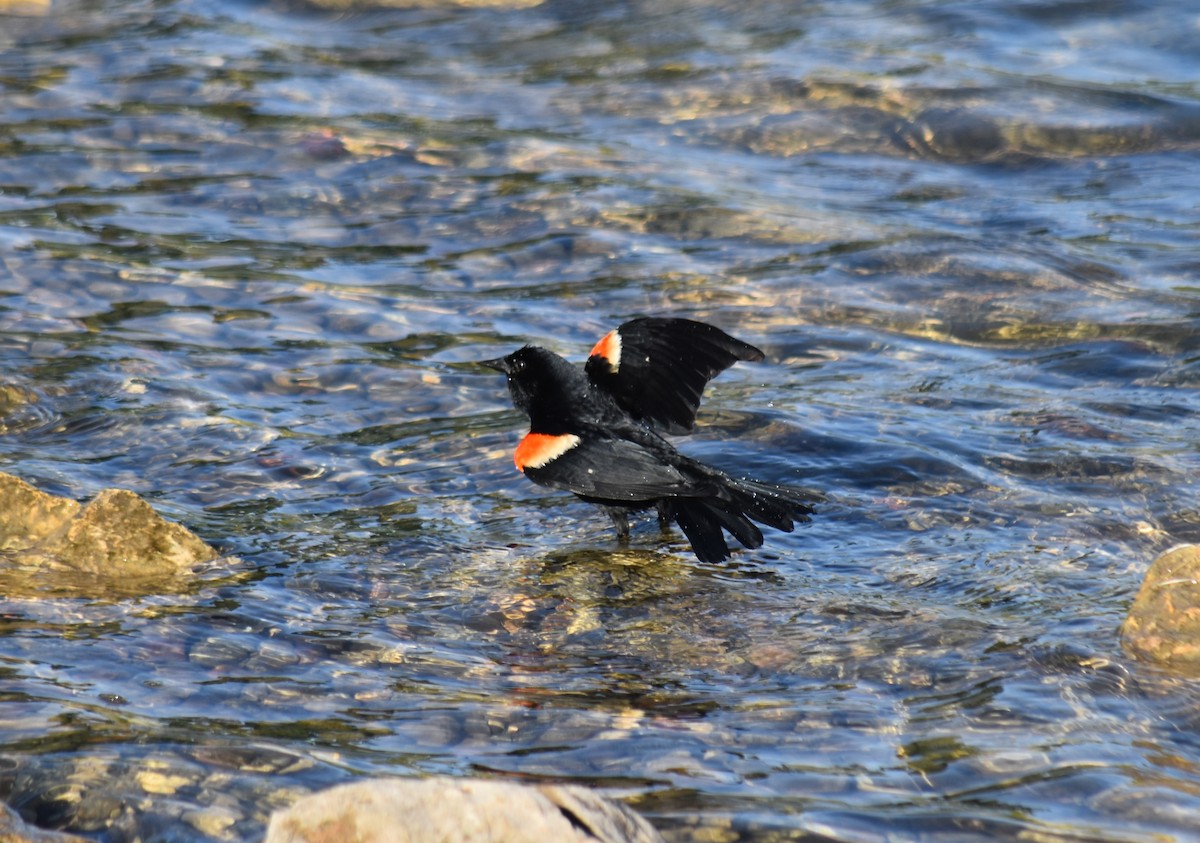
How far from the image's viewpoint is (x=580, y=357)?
8.28 meters

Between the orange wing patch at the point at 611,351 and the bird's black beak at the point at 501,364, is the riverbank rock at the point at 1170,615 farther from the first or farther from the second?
the bird's black beak at the point at 501,364

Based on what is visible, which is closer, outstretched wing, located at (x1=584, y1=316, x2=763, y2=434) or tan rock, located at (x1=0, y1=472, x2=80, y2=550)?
tan rock, located at (x1=0, y1=472, x2=80, y2=550)

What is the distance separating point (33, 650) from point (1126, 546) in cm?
419

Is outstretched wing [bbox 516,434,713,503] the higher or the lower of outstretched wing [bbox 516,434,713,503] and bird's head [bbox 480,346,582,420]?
the lower

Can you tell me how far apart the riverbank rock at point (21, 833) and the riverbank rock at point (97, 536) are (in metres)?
1.91

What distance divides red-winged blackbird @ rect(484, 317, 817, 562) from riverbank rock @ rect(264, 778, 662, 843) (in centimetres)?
250

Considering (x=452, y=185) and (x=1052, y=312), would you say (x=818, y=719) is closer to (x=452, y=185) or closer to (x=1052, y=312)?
(x=1052, y=312)

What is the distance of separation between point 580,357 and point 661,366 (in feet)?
5.15

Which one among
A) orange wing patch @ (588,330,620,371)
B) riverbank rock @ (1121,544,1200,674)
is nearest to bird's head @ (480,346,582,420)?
orange wing patch @ (588,330,620,371)

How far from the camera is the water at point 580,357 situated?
14.2 feet

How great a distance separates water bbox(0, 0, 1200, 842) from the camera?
4.32 metres

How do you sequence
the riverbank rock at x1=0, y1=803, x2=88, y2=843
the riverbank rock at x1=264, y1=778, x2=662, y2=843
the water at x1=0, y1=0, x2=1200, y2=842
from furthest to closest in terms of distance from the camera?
the water at x1=0, y1=0, x2=1200, y2=842, the riverbank rock at x1=0, y1=803, x2=88, y2=843, the riverbank rock at x1=264, y1=778, x2=662, y2=843

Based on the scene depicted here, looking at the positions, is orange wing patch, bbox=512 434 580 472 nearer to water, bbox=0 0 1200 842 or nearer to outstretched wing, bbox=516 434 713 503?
outstretched wing, bbox=516 434 713 503

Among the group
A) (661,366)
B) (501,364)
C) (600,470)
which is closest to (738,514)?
(600,470)
